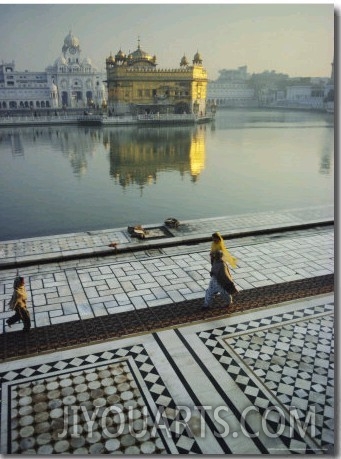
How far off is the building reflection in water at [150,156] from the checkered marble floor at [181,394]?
983 centimetres

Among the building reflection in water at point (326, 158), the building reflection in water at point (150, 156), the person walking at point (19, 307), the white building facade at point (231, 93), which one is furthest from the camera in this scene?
the white building facade at point (231, 93)

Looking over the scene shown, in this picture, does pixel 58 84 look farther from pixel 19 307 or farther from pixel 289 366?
pixel 289 366

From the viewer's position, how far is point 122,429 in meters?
3.24

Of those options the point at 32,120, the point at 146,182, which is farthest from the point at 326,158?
the point at 32,120

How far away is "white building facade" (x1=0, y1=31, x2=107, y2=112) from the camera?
6266cm

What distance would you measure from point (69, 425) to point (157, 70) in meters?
48.3

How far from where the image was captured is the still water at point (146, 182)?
34.2 ft

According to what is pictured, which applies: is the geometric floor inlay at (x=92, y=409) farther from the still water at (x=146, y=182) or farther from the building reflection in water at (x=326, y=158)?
the building reflection in water at (x=326, y=158)

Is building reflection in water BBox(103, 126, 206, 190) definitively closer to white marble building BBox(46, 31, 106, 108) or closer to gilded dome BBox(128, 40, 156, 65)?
gilded dome BBox(128, 40, 156, 65)

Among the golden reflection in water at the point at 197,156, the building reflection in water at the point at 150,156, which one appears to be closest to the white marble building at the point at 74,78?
the building reflection in water at the point at 150,156

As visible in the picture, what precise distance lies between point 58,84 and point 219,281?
6845cm

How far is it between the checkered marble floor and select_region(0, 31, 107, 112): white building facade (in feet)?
200

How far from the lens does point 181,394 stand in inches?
142

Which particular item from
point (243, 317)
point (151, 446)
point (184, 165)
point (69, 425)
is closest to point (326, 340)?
point (243, 317)
